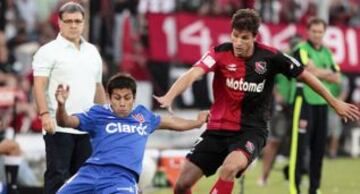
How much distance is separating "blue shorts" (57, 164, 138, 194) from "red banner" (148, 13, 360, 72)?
12649 millimetres

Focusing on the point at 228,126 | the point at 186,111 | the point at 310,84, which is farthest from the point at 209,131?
the point at 186,111

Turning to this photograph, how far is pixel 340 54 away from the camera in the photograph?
2475 centimetres

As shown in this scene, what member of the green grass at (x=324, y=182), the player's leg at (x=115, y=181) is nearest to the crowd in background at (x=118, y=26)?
the green grass at (x=324, y=182)

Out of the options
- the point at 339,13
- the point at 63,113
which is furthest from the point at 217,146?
the point at 339,13

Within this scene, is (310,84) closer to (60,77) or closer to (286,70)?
(286,70)

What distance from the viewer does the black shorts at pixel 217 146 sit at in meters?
11.7

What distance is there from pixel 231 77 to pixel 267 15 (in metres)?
13.2

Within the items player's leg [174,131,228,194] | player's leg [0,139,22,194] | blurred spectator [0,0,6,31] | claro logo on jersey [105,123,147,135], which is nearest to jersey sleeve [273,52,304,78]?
player's leg [174,131,228,194]

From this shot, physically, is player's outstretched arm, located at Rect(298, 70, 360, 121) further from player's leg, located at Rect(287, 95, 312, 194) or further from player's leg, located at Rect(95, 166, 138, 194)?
player's leg, located at Rect(287, 95, 312, 194)

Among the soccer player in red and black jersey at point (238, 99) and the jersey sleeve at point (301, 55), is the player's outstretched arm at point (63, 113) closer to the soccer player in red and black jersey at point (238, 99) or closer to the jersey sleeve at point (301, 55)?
the soccer player in red and black jersey at point (238, 99)

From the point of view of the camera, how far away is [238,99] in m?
11.7

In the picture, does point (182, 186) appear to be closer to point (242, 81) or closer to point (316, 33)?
point (242, 81)

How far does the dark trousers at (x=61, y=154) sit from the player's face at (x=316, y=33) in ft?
12.9

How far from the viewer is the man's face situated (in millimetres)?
11898
